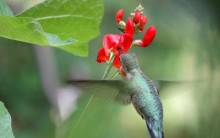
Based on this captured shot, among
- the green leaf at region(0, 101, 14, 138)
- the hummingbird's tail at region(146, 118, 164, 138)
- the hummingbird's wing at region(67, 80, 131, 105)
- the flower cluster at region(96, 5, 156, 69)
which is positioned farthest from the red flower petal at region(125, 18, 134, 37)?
→ the green leaf at region(0, 101, 14, 138)

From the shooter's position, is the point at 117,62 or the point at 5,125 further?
the point at 117,62

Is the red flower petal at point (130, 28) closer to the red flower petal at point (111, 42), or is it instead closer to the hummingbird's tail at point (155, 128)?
the red flower petal at point (111, 42)

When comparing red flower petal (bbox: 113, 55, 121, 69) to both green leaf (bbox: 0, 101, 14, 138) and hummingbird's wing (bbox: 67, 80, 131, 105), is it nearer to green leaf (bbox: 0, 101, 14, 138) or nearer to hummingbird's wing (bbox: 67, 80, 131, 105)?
hummingbird's wing (bbox: 67, 80, 131, 105)

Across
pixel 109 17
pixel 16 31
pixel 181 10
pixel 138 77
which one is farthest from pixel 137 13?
pixel 109 17

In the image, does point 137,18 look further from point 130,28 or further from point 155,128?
point 155,128

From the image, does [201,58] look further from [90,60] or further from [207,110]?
[90,60]

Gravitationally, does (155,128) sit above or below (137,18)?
below

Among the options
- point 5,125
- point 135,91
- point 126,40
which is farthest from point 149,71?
point 5,125
